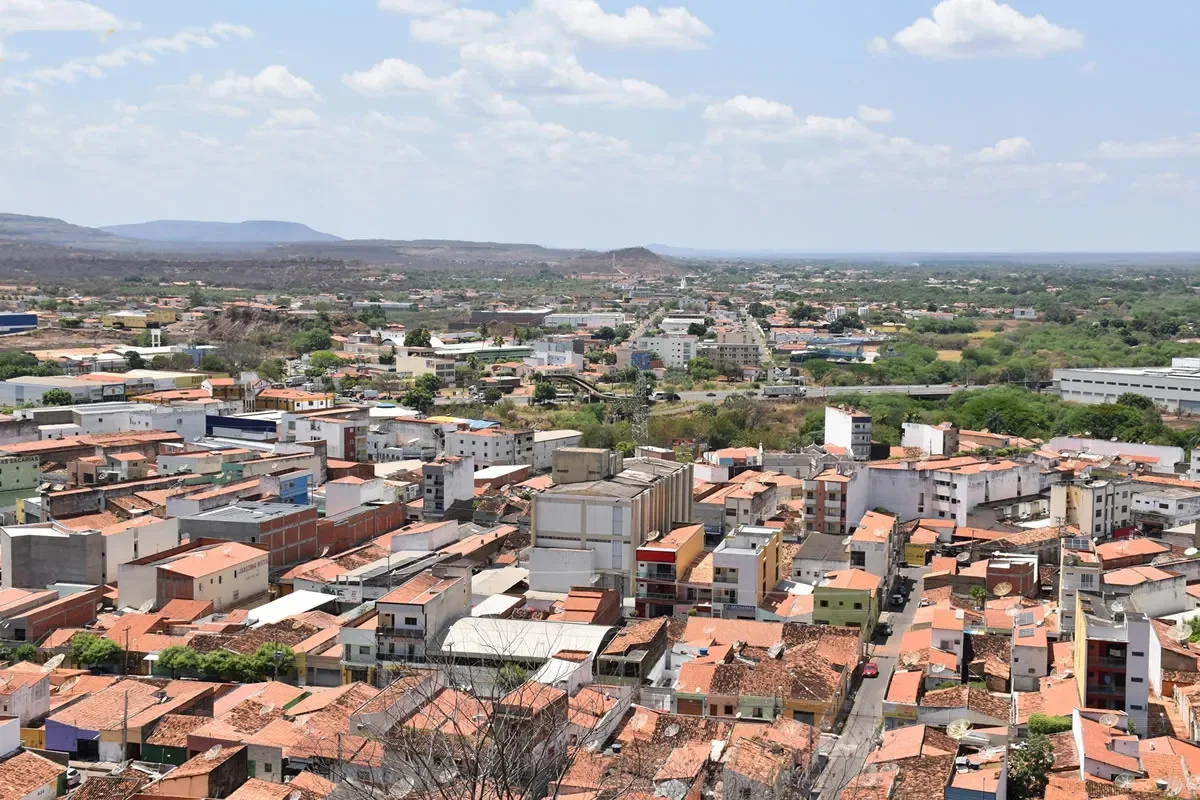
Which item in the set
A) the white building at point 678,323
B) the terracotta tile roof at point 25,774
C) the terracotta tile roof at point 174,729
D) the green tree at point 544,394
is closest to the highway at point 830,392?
the green tree at point 544,394

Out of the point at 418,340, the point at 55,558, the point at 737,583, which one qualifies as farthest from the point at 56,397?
the point at 737,583

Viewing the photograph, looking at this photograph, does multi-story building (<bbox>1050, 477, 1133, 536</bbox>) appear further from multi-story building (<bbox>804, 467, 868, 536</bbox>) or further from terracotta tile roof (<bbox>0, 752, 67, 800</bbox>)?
terracotta tile roof (<bbox>0, 752, 67, 800</bbox>)

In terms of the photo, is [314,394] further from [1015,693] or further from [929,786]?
[929,786]

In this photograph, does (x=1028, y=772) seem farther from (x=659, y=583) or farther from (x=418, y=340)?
(x=418, y=340)

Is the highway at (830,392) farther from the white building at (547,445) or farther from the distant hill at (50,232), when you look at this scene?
the distant hill at (50,232)

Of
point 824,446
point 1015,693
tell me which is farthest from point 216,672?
point 824,446
